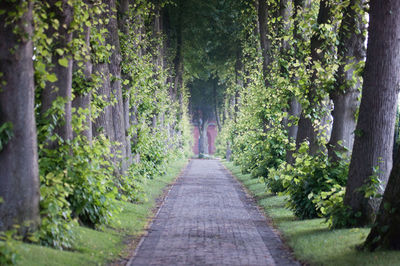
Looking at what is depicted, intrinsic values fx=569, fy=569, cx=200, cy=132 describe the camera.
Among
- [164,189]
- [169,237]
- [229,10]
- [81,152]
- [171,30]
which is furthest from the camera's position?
[171,30]

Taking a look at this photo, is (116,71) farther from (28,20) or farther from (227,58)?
(227,58)

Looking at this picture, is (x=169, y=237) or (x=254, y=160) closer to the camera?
(x=169, y=237)

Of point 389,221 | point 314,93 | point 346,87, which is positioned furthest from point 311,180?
point 389,221

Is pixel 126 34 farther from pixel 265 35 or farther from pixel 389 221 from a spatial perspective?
pixel 389 221

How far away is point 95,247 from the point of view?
1028 centimetres

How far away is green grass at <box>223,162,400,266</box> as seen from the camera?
8727mm

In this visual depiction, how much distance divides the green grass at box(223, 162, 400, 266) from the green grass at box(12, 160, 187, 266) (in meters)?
Answer: 3.31

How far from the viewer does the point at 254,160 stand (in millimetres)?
30531

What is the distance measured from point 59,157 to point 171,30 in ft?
113

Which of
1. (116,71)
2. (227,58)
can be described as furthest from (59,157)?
(227,58)

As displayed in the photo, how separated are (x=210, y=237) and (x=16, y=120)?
5.12m

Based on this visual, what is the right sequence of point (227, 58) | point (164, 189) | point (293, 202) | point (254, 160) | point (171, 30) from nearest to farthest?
1. point (293, 202)
2. point (164, 189)
3. point (254, 160)
4. point (171, 30)
5. point (227, 58)

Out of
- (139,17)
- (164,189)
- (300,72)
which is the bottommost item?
(164,189)

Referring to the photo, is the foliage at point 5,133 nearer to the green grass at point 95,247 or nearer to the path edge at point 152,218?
the green grass at point 95,247
